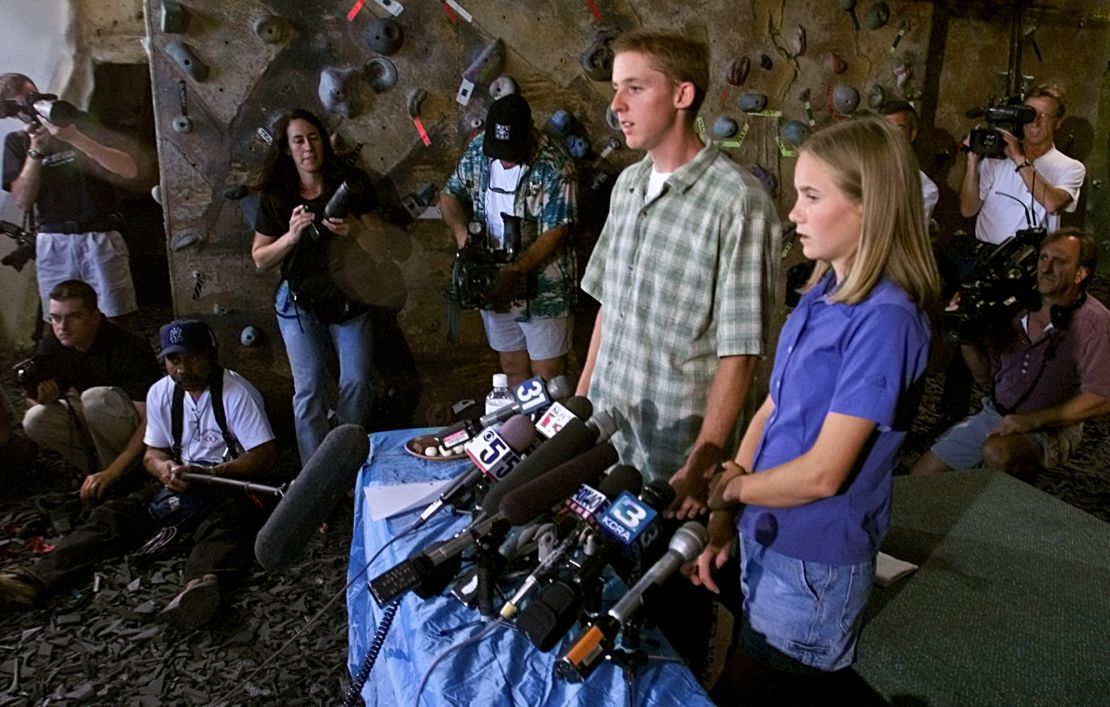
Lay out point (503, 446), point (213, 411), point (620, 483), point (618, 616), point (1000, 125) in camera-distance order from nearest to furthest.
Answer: point (618, 616), point (620, 483), point (503, 446), point (213, 411), point (1000, 125)

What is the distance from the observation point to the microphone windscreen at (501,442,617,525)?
137cm

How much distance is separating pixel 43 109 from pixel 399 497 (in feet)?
11.0

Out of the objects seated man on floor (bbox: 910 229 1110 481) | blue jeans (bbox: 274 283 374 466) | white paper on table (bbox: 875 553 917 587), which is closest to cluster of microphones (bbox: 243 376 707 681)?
white paper on table (bbox: 875 553 917 587)

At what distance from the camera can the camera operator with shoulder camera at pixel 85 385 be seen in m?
3.78

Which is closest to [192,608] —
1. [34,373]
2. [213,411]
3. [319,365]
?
[213,411]

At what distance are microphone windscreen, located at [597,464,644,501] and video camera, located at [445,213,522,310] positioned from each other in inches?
90.7

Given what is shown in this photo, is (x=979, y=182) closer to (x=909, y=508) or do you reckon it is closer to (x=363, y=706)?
(x=909, y=508)

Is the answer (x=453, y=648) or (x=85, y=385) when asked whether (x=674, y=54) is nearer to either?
(x=453, y=648)

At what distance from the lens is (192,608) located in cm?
286

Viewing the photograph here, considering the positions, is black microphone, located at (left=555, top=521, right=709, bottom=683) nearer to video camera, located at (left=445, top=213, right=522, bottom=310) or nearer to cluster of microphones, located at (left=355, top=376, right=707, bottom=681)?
cluster of microphones, located at (left=355, top=376, right=707, bottom=681)

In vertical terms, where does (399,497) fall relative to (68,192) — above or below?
below

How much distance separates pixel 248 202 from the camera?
4.03 metres

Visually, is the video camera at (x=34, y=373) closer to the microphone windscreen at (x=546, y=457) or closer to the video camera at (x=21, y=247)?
the video camera at (x=21, y=247)

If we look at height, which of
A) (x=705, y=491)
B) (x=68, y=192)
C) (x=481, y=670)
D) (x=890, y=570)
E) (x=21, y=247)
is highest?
(x=68, y=192)
